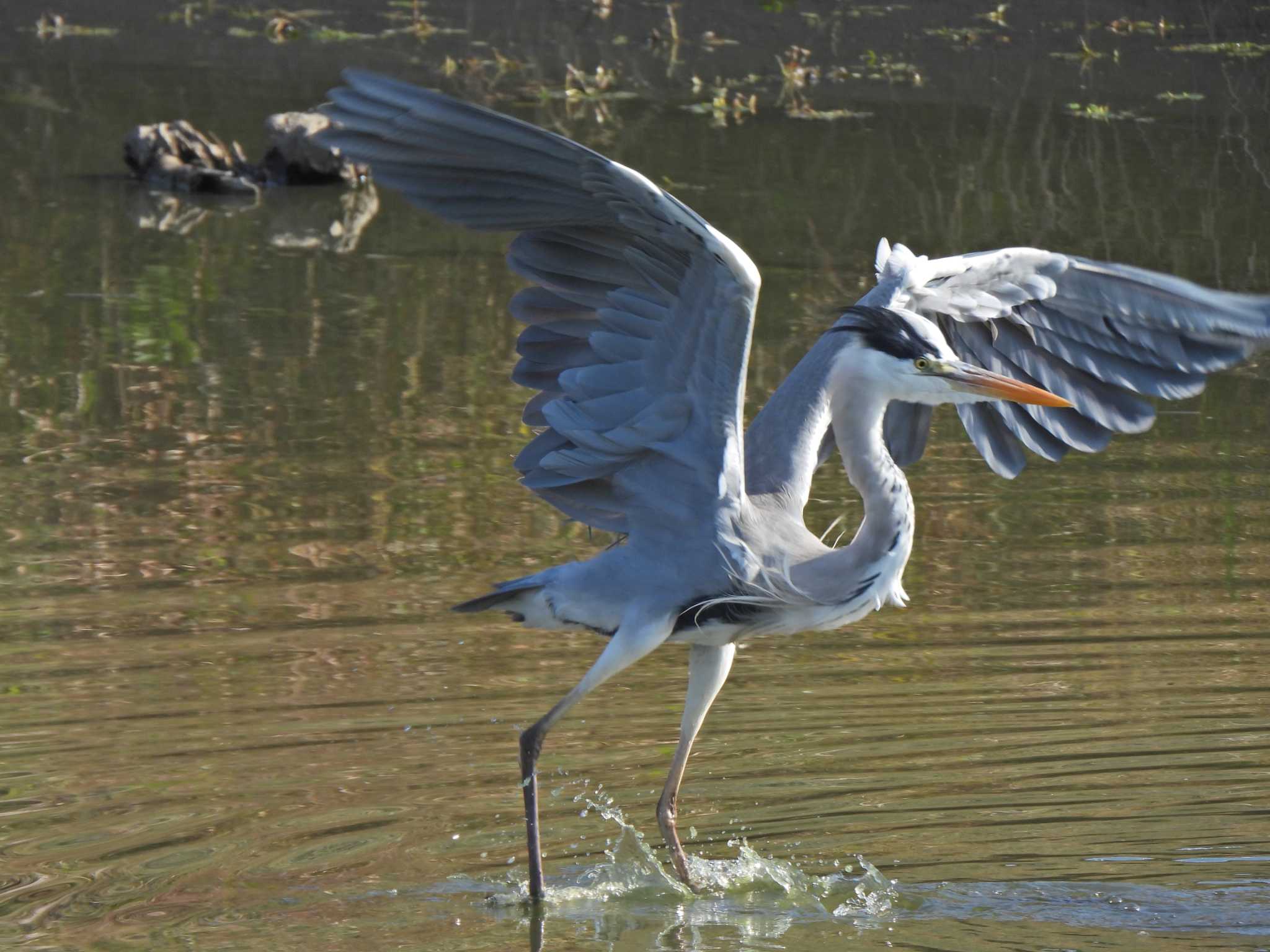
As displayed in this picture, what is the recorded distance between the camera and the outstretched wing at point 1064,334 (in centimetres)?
562

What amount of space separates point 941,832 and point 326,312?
647 cm

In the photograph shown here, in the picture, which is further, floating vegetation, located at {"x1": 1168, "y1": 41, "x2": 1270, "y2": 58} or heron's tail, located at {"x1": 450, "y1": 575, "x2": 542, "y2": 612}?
floating vegetation, located at {"x1": 1168, "y1": 41, "x2": 1270, "y2": 58}

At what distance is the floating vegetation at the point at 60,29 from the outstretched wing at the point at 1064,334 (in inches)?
697

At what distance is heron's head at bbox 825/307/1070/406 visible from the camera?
Answer: 5066 mm

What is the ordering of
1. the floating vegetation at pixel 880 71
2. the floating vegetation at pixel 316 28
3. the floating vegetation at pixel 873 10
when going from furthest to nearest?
the floating vegetation at pixel 873 10 → the floating vegetation at pixel 316 28 → the floating vegetation at pixel 880 71

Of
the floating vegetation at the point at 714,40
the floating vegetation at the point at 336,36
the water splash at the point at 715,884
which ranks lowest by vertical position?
the water splash at the point at 715,884

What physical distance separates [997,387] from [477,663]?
220 cm

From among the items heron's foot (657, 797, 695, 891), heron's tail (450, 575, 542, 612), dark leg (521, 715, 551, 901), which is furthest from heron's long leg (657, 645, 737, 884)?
heron's tail (450, 575, 542, 612)

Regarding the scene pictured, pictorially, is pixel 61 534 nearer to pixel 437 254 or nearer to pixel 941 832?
pixel 941 832

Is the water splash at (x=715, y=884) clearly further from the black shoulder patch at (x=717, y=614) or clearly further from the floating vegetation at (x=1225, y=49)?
the floating vegetation at (x=1225, y=49)

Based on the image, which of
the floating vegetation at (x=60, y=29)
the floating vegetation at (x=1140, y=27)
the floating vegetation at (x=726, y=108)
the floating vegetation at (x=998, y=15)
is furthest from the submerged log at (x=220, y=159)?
the floating vegetation at (x=1140, y=27)

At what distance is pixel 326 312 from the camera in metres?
11.1

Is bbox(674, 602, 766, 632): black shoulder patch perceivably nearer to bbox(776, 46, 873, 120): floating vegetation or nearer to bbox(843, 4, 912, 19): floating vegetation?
bbox(776, 46, 873, 120): floating vegetation

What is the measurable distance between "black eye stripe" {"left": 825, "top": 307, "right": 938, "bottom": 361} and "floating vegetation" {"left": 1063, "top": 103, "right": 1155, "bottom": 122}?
44.0 feet
